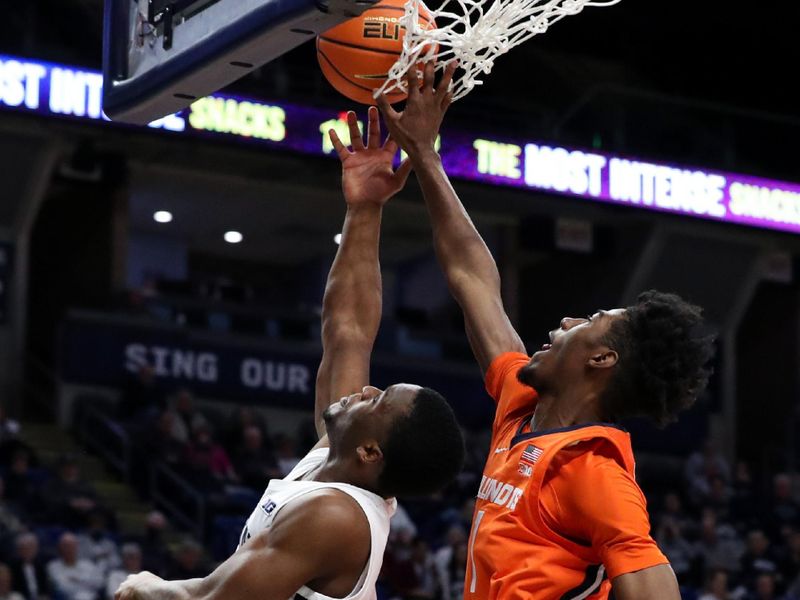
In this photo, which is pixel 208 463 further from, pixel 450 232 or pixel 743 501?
pixel 450 232

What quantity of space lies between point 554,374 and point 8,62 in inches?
411

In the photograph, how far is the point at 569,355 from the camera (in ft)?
11.9

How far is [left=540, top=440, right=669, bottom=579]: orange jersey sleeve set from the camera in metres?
3.24

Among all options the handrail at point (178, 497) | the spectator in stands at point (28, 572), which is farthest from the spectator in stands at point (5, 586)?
the handrail at point (178, 497)

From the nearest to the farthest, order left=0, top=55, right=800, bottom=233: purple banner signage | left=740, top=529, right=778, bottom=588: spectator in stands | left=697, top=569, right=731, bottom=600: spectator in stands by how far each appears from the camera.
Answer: left=697, top=569, right=731, bottom=600: spectator in stands < left=0, top=55, right=800, bottom=233: purple banner signage < left=740, top=529, right=778, bottom=588: spectator in stands

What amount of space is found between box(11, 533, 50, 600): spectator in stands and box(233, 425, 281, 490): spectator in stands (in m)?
3.35

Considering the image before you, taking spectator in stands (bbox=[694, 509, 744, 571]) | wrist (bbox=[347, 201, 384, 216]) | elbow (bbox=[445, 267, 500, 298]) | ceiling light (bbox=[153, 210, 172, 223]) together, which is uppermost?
ceiling light (bbox=[153, 210, 172, 223])

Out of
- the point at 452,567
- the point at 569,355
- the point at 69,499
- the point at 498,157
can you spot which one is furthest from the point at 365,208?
the point at 498,157

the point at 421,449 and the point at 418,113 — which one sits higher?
the point at 418,113

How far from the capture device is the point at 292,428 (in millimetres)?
16156

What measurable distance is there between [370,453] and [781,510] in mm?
12728

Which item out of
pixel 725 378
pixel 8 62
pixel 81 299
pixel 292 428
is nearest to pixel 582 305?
pixel 725 378

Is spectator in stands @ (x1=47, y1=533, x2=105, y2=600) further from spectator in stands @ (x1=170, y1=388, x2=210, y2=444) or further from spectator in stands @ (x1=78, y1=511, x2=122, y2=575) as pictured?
spectator in stands @ (x1=170, y1=388, x2=210, y2=444)

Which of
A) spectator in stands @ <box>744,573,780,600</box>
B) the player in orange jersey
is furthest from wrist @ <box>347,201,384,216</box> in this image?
spectator in stands @ <box>744,573,780,600</box>
